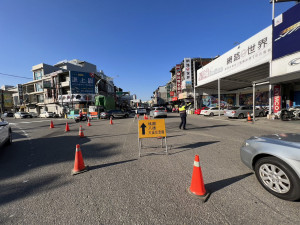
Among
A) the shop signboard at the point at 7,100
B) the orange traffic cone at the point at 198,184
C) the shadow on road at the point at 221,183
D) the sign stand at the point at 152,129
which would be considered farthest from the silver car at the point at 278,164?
the shop signboard at the point at 7,100

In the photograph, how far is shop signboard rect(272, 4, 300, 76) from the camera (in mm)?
9297

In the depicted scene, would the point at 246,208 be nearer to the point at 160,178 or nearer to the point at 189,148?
the point at 160,178

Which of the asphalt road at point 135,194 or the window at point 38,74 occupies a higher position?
the window at point 38,74

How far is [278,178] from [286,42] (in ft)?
43.2

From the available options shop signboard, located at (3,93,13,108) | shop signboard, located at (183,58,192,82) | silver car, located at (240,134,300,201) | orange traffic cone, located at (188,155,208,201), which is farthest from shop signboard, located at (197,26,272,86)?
Answer: shop signboard, located at (3,93,13,108)

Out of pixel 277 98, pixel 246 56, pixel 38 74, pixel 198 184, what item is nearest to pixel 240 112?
pixel 277 98

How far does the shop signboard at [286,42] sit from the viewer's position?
930 centimetres

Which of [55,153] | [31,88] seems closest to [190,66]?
[55,153]

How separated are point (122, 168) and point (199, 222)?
216cm

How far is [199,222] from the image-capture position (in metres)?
1.74

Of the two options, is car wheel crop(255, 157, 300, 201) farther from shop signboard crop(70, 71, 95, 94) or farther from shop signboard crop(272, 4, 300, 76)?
shop signboard crop(70, 71, 95, 94)

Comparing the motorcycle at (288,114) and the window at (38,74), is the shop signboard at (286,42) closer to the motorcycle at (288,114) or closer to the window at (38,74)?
the motorcycle at (288,114)

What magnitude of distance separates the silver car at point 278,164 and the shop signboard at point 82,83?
30446 millimetres

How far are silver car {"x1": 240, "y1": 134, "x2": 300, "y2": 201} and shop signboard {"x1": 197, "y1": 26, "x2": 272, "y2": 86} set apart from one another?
13.2 m
